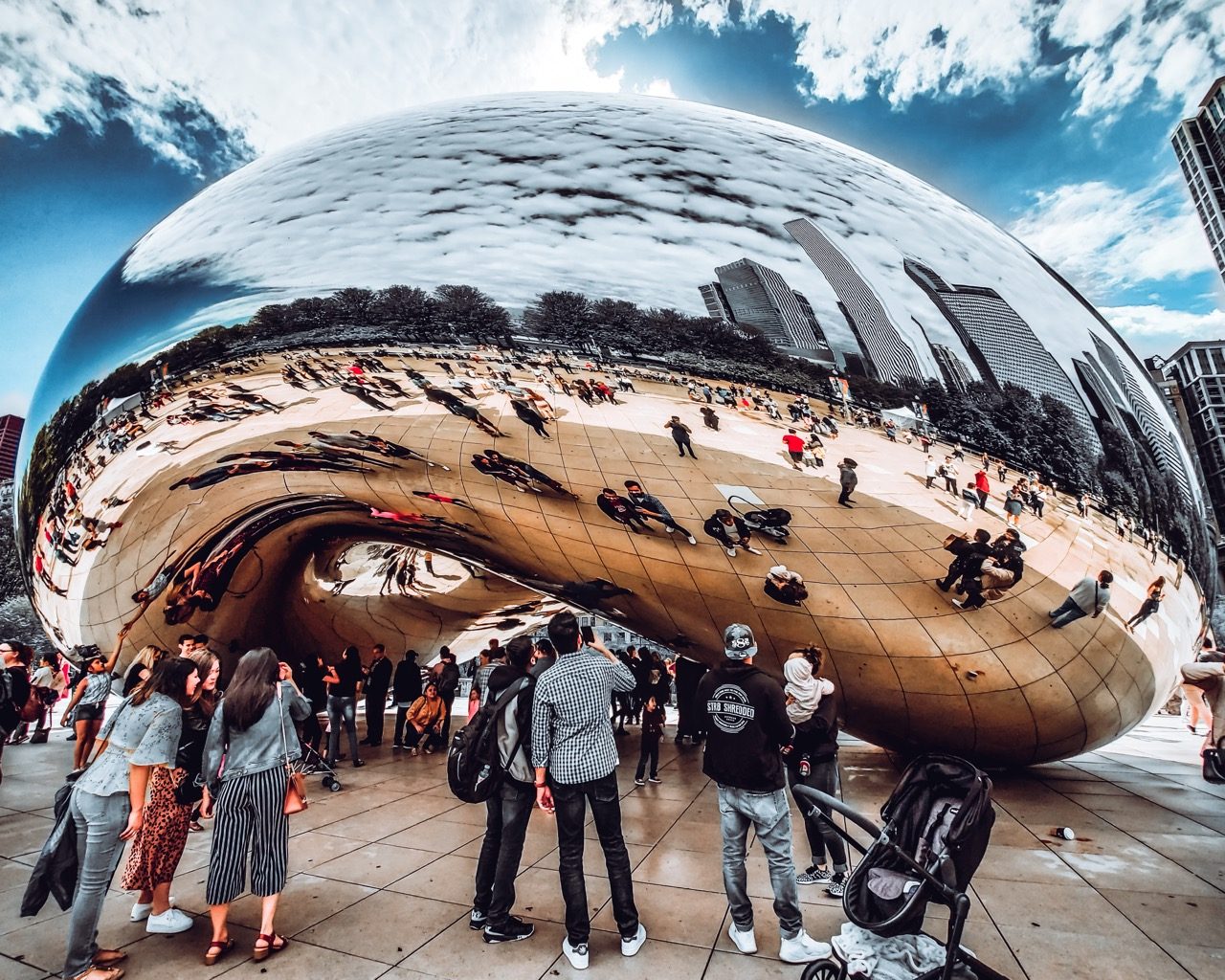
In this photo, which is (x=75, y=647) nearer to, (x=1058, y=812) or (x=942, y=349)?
(x=942, y=349)

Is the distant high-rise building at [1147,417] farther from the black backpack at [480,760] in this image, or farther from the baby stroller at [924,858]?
the black backpack at [480,760]

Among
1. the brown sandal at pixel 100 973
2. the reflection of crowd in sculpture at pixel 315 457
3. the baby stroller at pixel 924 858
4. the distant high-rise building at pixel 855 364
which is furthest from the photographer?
the reflection of crowd in sculpture at pixel 315 457

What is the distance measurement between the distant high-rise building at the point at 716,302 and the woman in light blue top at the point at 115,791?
3063 millimetres

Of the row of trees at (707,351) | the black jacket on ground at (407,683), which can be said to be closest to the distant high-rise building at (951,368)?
the row of trees at (707,351)

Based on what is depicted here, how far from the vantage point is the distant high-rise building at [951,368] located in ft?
9.77

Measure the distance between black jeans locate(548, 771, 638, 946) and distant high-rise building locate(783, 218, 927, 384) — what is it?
Result: 2.34m

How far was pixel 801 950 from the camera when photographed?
253 centimetres

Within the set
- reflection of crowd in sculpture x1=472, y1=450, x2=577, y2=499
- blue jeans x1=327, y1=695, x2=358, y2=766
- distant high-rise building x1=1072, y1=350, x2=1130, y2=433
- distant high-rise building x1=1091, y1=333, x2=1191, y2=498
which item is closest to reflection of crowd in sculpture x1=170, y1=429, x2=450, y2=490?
reflection of crowd in sculpture x1=472, y1=450, x2=577, y2=499

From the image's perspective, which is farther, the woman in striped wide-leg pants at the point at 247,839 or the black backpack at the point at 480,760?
the black backpack at the point at 480,760

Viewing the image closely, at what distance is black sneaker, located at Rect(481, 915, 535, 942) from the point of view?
2.71 m

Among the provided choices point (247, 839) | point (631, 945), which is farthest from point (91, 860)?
point (631, 945)

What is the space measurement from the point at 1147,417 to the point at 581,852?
3.74 m

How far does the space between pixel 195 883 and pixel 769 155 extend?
17.3ft

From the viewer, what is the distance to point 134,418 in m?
3.65
